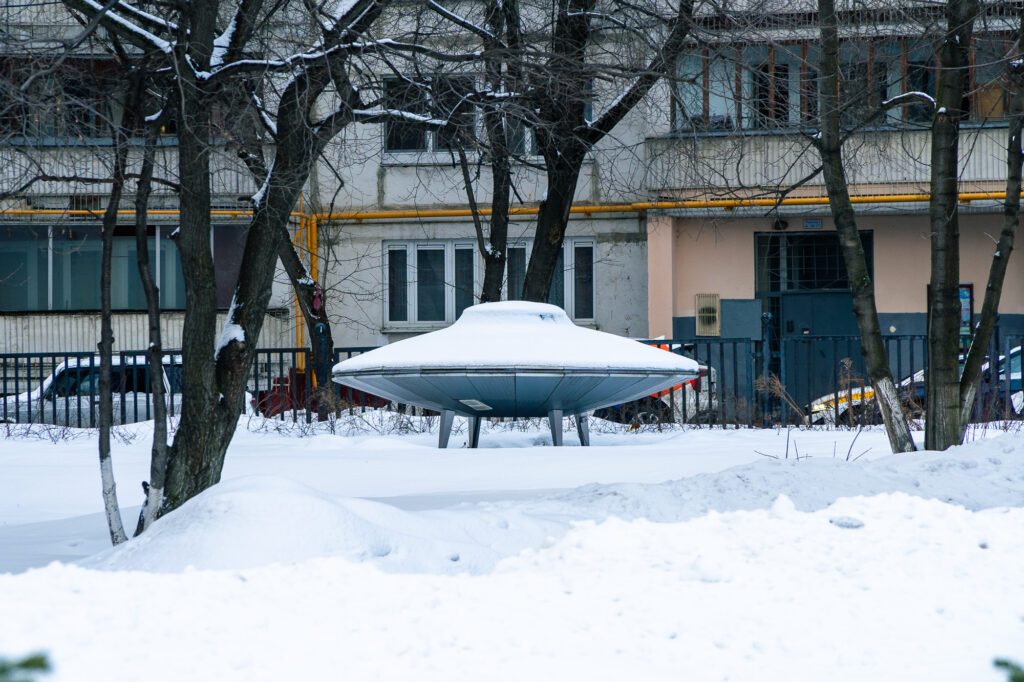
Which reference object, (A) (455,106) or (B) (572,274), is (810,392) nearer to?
(A) (455,106)

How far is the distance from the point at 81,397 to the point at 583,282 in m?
9.42

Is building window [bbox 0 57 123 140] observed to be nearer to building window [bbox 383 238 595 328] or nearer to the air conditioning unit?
building window [bbox 383 238 595 328]

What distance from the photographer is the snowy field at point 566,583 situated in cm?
Answer: 283

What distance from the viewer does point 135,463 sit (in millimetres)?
8250

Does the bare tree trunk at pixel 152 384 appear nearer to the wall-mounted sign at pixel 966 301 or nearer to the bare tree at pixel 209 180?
the bare tree at pixel 209 180

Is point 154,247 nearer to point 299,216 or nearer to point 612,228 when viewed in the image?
point 299,216

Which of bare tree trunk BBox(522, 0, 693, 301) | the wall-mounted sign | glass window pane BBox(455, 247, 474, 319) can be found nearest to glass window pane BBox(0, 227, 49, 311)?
glass window pane BBox(455, 247, 474, 319)

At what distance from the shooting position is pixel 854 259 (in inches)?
270

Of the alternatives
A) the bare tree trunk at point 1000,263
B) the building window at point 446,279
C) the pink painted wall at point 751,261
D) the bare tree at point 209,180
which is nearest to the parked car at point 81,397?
the building window at point 446,279

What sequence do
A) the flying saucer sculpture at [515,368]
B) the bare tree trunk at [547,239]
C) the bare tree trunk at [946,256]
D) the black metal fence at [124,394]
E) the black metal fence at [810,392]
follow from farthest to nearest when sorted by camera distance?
the black metal fence at [124,394], the bare tree trunk at [547,239], the black metal fence at [810,392], the flying saucer sculpture at [515,368], the bare tree trunk at [946,256]

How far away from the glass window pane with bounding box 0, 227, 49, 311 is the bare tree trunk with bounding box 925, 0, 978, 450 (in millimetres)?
17682

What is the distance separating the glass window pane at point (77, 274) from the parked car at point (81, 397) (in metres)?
5.98

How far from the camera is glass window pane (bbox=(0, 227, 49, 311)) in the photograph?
20.1 m

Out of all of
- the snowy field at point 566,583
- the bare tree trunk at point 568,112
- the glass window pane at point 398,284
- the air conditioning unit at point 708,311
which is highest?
the bare tree trunk at point 568,112
